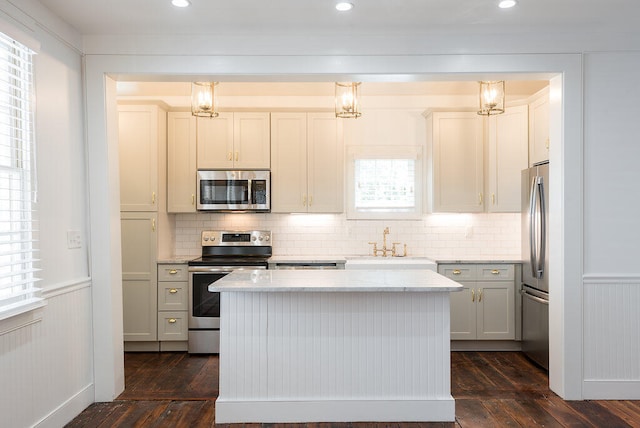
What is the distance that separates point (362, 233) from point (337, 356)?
2.39 meters

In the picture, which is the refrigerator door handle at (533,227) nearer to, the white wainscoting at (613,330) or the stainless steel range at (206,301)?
the white wainscoting at (613,330)

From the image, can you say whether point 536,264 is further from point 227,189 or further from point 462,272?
point 227,189

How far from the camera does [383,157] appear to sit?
5.34 meters

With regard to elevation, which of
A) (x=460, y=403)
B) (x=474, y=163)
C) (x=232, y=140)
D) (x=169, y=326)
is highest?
(x=232, y=140)

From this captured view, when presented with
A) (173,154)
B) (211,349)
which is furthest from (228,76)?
(211,349)

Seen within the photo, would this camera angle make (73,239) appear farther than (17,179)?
Yes

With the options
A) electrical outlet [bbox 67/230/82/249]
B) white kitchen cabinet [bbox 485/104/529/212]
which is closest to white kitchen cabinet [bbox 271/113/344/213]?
white kitchen cabinet [bbox 485/104/529/212]

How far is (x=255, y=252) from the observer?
207 inches

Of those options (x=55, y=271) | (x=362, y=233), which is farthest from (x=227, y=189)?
(x=55, y=271)

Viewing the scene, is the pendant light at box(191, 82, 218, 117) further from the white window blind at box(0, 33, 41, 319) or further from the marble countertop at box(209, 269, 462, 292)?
the marble countertop at box(209, 269, 462, 292)

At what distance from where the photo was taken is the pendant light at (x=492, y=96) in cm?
396

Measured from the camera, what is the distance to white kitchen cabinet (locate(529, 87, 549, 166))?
446 cm

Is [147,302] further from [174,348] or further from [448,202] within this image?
[448,202]

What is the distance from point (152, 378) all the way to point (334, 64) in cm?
289
